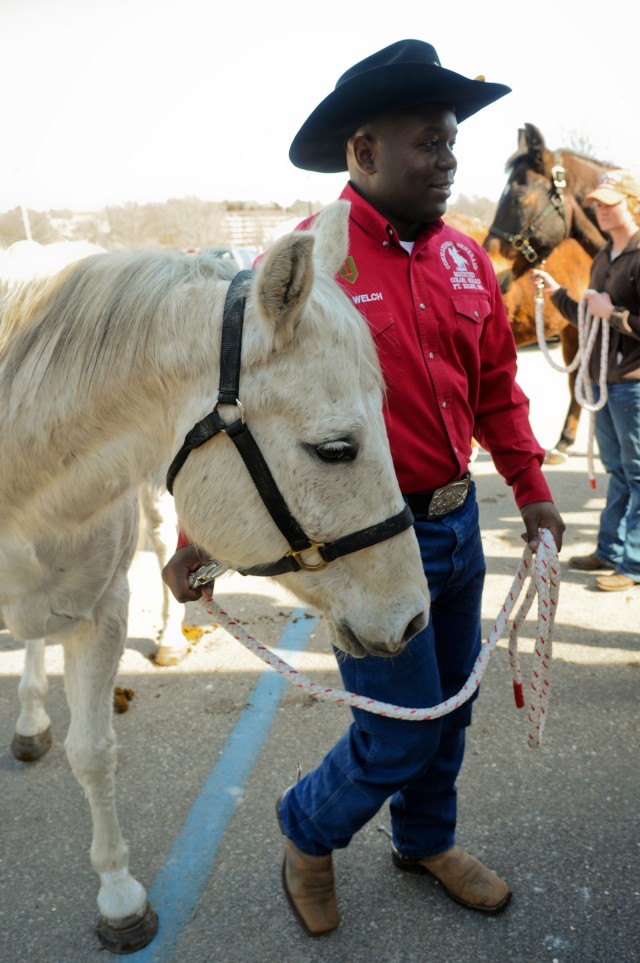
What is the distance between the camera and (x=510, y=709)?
3.11 m

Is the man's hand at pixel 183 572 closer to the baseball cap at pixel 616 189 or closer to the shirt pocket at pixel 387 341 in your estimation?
the shirt pocket at pixel 387 341

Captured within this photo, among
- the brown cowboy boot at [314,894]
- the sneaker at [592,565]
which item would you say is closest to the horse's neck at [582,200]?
the sneaker at [592,565]

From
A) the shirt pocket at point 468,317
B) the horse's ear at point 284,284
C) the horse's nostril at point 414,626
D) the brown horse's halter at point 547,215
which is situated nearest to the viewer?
the horse's ear at point 284,284

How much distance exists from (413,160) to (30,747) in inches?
104

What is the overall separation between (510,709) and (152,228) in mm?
31142

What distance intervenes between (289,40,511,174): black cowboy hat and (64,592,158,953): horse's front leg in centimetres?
148

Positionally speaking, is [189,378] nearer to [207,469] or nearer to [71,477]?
[207,469]

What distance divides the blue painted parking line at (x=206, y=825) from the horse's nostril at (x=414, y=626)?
4.19ft

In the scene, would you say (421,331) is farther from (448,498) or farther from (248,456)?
(248,456)

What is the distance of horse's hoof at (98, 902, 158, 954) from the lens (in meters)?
2.06

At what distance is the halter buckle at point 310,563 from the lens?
4.97 feet

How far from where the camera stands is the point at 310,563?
1540 millimetres

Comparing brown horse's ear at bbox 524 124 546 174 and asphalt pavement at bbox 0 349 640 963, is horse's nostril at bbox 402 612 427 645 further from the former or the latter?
brown horse's ear at bbox 524 124 546 174

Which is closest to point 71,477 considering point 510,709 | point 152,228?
point 510,709
